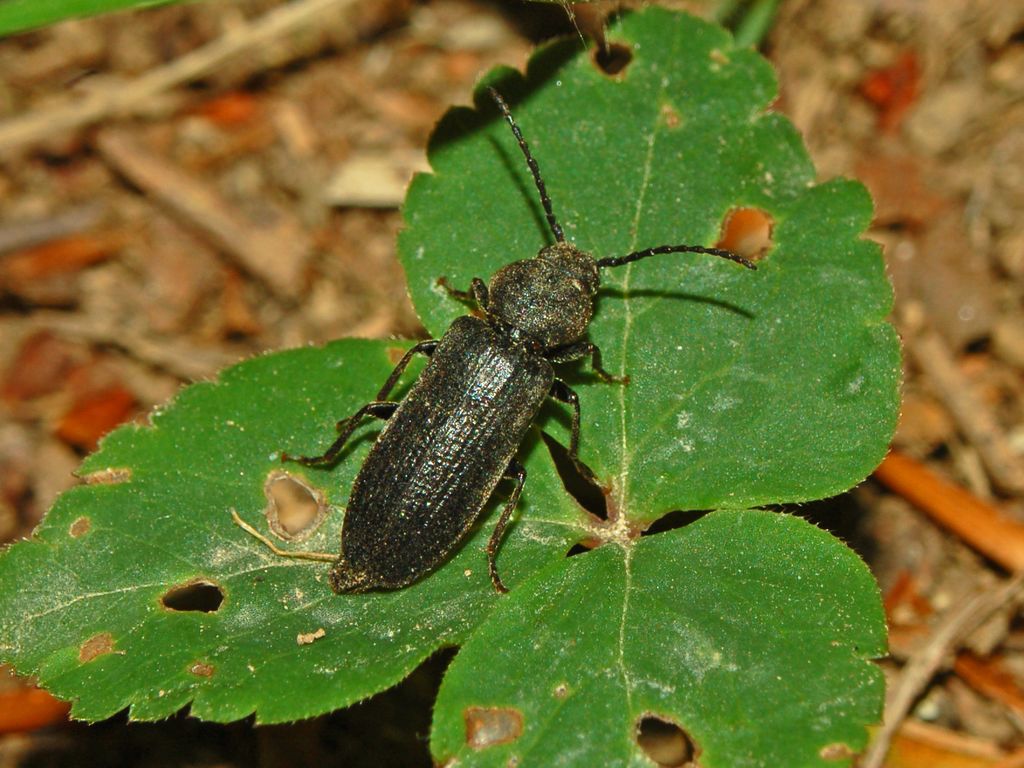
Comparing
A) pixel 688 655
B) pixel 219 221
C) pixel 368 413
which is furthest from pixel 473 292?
pixel 219 221

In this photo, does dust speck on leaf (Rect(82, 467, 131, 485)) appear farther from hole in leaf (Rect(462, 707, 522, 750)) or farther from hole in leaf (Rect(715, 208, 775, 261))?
hole in leaf (Rect(715, 208, 775, 261))

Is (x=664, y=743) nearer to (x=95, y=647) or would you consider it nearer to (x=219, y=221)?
(x=95, y=647)

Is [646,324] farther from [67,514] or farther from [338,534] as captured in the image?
[67,514]

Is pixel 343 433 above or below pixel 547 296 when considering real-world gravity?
below

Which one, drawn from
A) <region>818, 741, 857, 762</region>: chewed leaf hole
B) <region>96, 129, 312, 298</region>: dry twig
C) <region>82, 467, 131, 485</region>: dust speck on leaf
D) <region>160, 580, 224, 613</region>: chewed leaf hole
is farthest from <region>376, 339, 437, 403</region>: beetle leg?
<region>96, 129, 312, 298</region>: dry twig

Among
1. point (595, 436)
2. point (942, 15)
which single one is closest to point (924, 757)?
point (595, 436)

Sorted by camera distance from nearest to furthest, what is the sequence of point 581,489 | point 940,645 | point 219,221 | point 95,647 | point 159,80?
point 95,647 < point 581,489 < point 940,645 < point 219,221 < point 159,80

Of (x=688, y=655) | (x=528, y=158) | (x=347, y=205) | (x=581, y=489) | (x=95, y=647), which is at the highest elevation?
(x=347, y=205)
